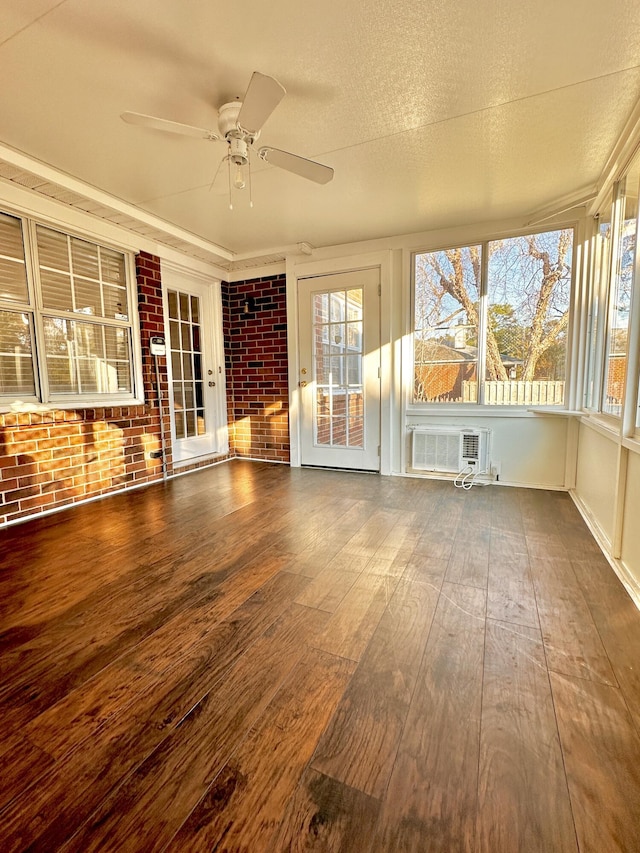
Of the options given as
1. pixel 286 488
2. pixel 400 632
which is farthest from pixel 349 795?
pixel 286 488

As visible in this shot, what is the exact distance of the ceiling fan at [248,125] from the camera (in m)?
1.55

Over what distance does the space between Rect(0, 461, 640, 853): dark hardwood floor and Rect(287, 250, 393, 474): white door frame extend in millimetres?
1774

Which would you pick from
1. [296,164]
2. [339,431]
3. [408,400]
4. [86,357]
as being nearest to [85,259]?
[86,357]

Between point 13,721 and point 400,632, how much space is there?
1254mm

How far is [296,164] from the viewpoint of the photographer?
207cm

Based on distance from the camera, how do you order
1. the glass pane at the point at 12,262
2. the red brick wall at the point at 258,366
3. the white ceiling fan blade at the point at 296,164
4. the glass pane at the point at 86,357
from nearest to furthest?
the white ceiling fan blade at the point at 296,164
the glass pane at the point at 12,262
the glass pane at the point at 86,357
the red brick wall at the point at 258,366

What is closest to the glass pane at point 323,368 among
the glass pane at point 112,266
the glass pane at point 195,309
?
the glass pane at point 195,309

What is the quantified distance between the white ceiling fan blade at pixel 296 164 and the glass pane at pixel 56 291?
197 centimetres

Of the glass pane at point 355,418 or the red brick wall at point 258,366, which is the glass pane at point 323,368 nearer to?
the glass pane at point 355,418

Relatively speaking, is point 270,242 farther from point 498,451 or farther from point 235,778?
point 235,778

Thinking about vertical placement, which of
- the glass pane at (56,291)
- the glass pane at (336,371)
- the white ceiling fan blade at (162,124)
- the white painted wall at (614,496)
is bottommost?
the white painted wall at (614,496)

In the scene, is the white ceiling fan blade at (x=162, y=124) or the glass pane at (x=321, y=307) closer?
the white ceiling fan blade at (x=162, y=124)

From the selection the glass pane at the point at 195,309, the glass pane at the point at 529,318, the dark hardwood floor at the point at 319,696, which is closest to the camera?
the dark hardwood floor at the point at 319,696

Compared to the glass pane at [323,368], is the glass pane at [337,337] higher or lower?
higher
